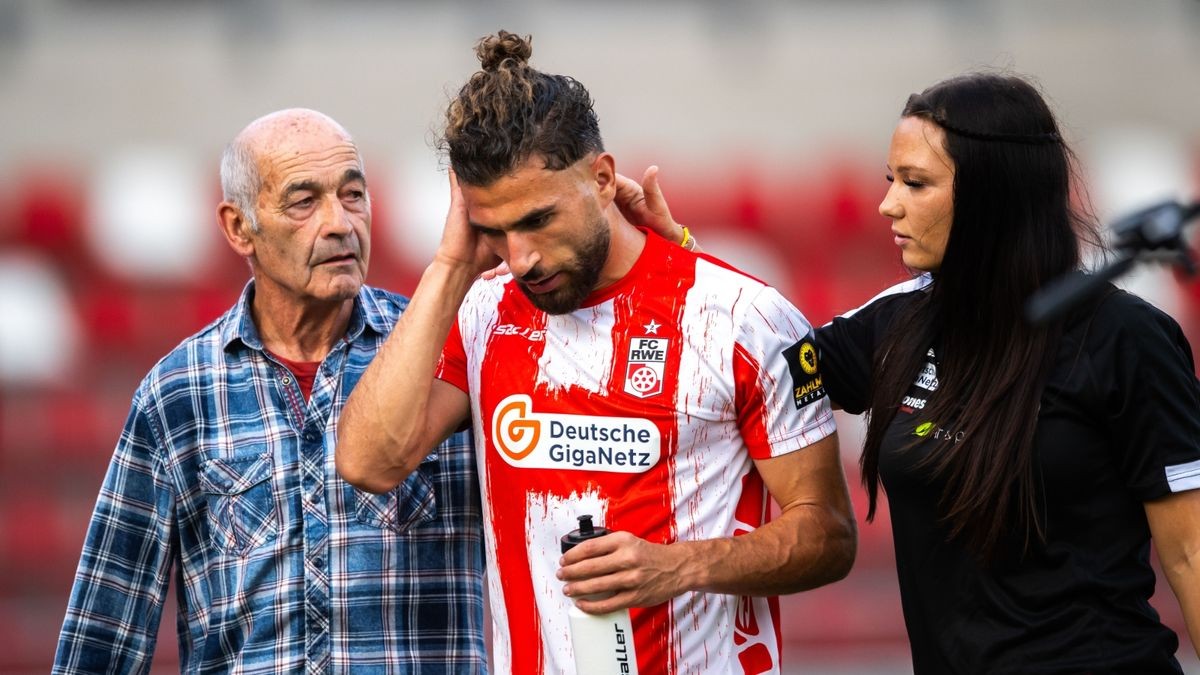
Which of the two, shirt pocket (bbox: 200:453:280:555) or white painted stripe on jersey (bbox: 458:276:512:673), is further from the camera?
shirt pocket (bbox: 200:453:280:555)

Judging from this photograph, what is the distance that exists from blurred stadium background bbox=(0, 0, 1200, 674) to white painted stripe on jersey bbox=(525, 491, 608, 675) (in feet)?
12.7

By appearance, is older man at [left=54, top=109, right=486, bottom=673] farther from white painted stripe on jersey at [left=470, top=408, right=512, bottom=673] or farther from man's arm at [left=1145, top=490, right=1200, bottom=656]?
man's arm at [left=1145, top=490, right=1200, bottom=656]

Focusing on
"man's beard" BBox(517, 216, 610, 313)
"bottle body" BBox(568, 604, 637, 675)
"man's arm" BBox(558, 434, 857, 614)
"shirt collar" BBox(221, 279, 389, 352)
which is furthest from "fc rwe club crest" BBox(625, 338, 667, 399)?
"shirt collar" BBox(221, 279, 389, 352)

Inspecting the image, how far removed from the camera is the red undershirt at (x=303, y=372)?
132 inches

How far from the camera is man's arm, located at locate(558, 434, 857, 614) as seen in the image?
2.55 meters

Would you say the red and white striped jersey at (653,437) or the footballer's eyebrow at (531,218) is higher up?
the footballer's eyebrow at (531,218)

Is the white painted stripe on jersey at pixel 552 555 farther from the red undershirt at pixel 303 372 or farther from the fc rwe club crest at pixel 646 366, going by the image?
the red undershirt at pixel 303 372

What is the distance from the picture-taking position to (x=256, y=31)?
25.1 ft

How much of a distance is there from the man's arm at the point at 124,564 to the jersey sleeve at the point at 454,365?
66cm

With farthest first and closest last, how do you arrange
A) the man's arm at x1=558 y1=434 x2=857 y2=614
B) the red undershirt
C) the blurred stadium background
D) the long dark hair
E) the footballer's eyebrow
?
the blurred stadium background → the red undershirt → the footballer's eyebrow → the long dark hair → the man's arm at x1=558 y1=434 x2=857 y2=614

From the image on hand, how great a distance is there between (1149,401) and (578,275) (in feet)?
3.36

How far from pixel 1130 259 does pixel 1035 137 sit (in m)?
1.13

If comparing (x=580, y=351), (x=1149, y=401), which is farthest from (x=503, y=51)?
(x=1149, y=401)

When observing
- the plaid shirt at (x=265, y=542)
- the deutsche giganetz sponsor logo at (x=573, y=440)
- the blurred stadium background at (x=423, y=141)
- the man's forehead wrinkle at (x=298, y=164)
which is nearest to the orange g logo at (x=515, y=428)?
the deutsche giganetz sponsor logo at (x=573, y=440)
